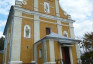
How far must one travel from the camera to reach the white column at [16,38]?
14.3 metres

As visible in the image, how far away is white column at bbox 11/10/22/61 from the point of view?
14305 mm

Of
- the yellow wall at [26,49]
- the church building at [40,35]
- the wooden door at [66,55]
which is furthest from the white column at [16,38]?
the wooden door at [66,55]

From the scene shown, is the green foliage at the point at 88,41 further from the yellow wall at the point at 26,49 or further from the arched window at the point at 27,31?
the arched window at the point at 27,31

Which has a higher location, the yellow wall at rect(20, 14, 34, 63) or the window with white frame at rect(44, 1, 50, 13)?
the window with white frame at rect(44, 1, 50, 13)

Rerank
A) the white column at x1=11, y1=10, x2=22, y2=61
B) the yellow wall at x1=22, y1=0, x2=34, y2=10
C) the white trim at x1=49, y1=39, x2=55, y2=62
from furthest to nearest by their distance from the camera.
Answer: the yellow wall at x1=22, y1=0, x2=34, y2=10
the white column at x1=11, y1=10, x2=22, y2=61
the white trim at x1=49, y1=39, x2=55, y2=62

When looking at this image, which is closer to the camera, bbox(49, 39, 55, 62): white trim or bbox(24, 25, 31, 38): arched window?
bbox(49, 39, 55, 62): white trim

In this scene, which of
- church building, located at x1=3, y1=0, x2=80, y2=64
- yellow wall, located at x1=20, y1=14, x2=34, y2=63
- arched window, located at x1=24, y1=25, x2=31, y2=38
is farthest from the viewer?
arched window, located at x1=24, y1=25, x2=31, y2=38

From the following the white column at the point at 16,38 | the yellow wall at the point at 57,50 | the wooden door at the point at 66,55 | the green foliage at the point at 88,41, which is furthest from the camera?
→ the green foliage at the point at 88,41

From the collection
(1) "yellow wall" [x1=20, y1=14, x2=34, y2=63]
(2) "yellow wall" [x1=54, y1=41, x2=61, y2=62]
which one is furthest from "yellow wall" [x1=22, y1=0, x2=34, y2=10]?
(2) "yellow wall" [x1=54, y1=41, x2=61, y2=62]

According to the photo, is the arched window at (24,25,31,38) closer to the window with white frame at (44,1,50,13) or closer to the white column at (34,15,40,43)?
the white column at (34,15,40,43)

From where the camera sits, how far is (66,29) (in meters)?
20.1

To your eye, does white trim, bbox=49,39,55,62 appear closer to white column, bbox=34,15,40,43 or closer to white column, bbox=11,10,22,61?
white column, bbox=34,15,40,43

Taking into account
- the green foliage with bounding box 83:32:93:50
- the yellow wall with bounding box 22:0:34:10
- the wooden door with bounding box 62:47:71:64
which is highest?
the yellow wall with bounding box 22:0:34:10

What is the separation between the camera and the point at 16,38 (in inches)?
596
